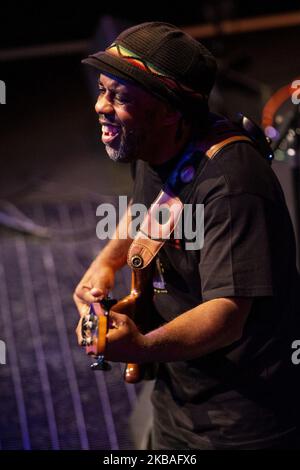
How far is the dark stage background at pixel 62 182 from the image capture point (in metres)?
3.62

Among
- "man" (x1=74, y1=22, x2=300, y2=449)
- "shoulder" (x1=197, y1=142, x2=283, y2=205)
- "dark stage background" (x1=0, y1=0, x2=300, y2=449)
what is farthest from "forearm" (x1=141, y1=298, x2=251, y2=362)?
"dark stage background" (x1=0, y1=0, x2=300, y2=449)

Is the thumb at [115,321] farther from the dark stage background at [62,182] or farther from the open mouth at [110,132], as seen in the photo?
the dark stage background at [62,182]

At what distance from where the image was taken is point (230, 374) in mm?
2096

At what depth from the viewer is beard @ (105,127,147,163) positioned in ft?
6.29

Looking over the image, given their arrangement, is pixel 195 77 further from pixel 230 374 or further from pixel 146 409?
pixel 146 409

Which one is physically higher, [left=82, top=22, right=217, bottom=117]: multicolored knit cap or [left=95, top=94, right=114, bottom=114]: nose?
[left=82, top=22, right=217, bottom=117]: multicolored knit cap

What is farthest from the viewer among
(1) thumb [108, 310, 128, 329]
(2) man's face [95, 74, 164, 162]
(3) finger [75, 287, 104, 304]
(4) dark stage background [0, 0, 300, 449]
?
(4) dark stage background [0, 0, 300, 449]

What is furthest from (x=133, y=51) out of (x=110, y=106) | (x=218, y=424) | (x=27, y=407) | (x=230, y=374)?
(x=27, y=407)

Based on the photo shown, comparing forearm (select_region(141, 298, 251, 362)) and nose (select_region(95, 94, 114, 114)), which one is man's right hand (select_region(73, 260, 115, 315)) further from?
nose (select_region(95, 94, 114, 114))

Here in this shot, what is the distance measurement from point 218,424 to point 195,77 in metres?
1.01

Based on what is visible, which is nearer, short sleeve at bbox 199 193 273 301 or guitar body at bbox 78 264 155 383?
short sleeve at bbox 199 193 273 301

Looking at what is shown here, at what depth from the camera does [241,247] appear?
179 centimetres

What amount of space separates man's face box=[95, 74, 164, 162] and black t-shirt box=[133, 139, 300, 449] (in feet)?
0.40

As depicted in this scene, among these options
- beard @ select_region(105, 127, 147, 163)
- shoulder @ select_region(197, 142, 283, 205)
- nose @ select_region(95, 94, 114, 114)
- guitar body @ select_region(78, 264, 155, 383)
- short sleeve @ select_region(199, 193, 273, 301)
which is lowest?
guitar body @ select_region(78, 264, 155, 383)
